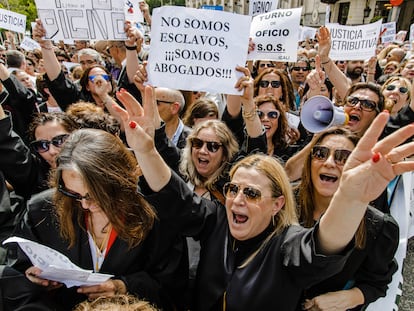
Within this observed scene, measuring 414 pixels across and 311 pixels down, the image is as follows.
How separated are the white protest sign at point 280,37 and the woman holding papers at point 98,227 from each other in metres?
2.33

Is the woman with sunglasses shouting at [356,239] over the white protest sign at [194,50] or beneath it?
beneath

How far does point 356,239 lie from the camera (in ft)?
5.89

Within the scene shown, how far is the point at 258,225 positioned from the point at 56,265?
102cm

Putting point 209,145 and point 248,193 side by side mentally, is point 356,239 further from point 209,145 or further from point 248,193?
point 209,145

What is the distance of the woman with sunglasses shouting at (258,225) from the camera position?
4.15ft

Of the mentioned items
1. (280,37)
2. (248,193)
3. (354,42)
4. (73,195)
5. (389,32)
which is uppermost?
(280,37)

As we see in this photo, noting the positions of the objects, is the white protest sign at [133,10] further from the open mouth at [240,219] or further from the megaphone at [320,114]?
the open mouth at [240,219]

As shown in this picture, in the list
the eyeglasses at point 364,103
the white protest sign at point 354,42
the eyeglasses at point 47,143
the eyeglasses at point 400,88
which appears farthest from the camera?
the white protest sign at point 354,42

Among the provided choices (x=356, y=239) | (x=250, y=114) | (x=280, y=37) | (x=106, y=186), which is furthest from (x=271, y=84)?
(x=106, y=186)

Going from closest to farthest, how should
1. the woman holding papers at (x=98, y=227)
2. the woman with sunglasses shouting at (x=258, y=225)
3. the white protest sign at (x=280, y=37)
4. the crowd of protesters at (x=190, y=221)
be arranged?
the woman with sunglasses shouting at (x=258, y=225), the crowd of protesters at (x=190, y=221), the woman holding papers at (x=98, y=227), the white protest sign at (x=280, y=37)

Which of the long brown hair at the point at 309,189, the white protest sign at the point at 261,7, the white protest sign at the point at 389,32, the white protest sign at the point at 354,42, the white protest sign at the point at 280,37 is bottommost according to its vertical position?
the white protest sign at the point at 389,32

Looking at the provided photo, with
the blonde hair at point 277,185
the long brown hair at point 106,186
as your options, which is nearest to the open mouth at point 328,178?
the blonde hair at point 277,185

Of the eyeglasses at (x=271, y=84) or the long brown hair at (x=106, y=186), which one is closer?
the long brown hair at (x=106, y=186)

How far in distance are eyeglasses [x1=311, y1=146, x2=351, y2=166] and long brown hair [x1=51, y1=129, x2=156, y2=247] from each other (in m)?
1.14
